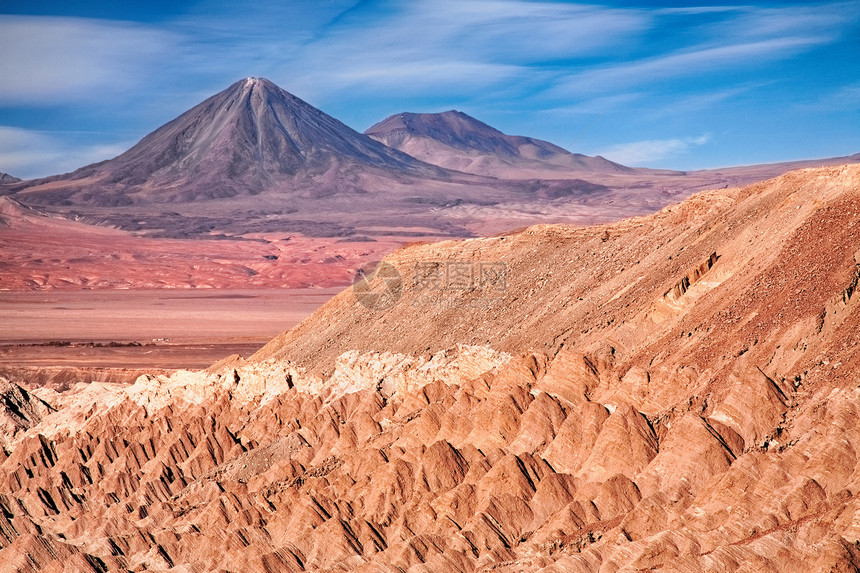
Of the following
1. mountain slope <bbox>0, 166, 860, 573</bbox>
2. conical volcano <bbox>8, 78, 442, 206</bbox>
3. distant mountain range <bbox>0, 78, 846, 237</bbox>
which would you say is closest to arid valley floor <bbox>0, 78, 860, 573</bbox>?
mountain slope <bbox>0, 166, 860, 573</bbox>

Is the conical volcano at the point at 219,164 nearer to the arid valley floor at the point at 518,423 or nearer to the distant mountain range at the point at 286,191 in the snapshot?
the distant mountain range at the point at 286,191

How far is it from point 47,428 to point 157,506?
28.8ft

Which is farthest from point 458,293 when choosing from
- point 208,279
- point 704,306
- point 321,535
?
point 208,279

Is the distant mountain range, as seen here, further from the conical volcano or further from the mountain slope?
the mountain slope

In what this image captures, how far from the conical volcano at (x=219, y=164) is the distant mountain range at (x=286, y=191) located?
0.79 feet

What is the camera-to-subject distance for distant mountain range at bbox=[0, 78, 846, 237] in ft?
484

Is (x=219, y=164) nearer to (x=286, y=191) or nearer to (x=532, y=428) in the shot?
(x=286, y=191)

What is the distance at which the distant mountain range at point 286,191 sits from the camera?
148m

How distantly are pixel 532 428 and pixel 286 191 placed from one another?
506 feet

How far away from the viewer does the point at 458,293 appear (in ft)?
97.5

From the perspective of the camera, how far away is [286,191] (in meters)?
172

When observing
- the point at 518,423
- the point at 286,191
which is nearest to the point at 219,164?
the point at 286,191

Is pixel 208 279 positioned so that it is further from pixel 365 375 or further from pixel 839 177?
pixel 839 177

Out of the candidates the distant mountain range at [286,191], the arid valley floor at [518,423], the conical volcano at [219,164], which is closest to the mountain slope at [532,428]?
the arid valley floor at [518,423]
